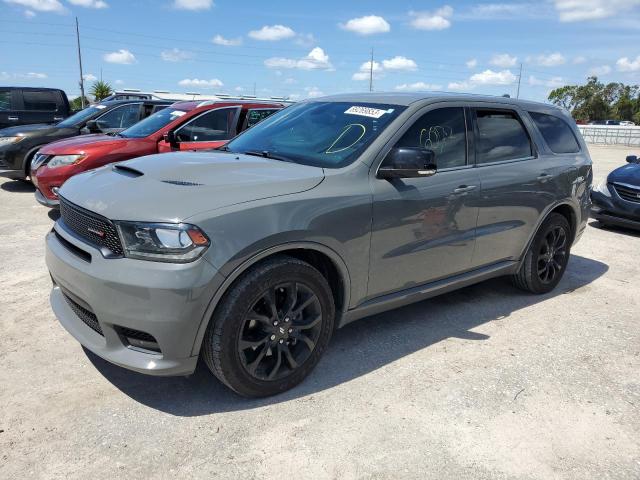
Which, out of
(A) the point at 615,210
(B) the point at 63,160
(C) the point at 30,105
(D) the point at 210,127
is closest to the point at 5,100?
(C) the point at 30,105

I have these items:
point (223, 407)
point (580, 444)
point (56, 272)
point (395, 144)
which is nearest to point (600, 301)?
point (580, 444)

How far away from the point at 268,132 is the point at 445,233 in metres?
1.54

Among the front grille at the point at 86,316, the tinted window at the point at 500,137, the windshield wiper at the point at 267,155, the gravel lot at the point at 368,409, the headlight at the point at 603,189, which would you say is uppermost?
the tinted window at the point at 500,137

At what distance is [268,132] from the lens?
404cm

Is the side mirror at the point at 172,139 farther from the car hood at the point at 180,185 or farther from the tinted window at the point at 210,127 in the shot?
the car hood at the point at 180,185

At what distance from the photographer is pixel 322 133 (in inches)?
144

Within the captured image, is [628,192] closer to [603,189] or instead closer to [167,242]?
[603,189]

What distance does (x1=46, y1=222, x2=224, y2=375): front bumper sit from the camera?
251 cm

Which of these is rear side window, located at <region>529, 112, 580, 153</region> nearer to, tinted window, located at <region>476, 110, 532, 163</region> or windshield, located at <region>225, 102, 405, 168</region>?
tinted window, located at <region>476, 110, 532, 163</region>

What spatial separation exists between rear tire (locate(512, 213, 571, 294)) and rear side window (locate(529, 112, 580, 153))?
2.13 feet

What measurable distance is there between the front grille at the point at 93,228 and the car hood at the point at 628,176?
7741 millimetres

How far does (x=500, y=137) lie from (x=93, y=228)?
10.4ft

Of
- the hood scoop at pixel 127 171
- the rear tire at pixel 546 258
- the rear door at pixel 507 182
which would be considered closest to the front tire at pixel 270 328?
the hood scoop at pixel 127 171

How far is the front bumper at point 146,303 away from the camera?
98.8 inches
